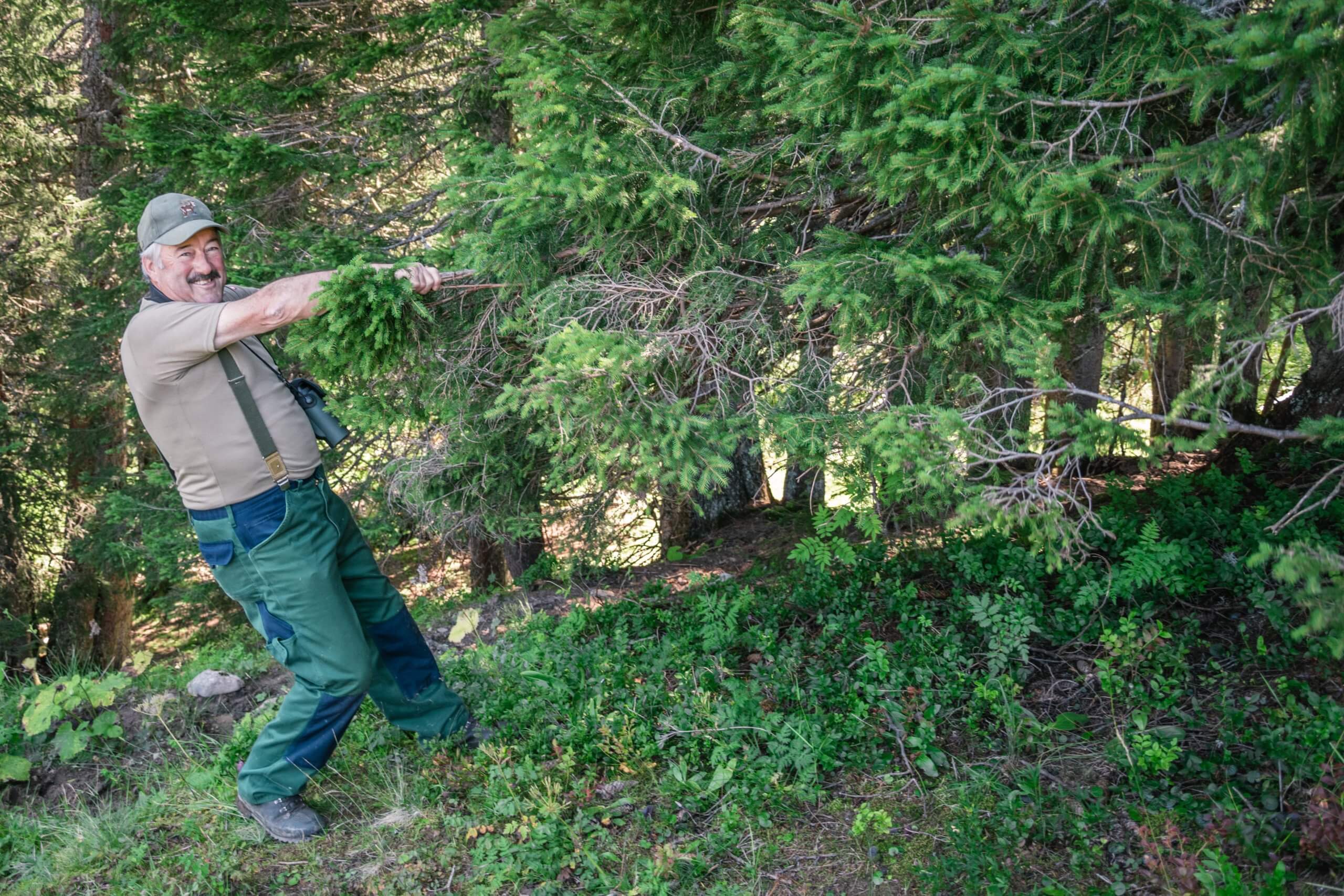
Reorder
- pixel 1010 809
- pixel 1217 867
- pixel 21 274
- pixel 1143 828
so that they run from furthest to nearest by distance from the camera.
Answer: pixel 21 274
pixel 1010 809
pixel 1143 828
pixel 1217 867

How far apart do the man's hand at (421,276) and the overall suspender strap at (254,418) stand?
80cm

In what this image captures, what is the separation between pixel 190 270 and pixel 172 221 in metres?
0.21

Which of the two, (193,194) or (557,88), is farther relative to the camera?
(193,194)

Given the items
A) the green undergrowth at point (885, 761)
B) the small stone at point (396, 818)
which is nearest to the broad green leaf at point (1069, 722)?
the green undergrowth at point (885, 761)

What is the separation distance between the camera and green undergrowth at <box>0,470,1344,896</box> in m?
3.18

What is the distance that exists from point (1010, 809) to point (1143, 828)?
17.5 inches

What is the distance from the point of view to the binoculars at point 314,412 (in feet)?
12.9

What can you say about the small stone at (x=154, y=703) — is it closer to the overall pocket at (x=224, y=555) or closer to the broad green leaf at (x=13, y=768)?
the broad green leaf at (x=13, y=768)

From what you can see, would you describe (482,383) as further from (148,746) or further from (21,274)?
(21,274)

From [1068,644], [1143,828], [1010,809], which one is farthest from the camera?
[1068,644]

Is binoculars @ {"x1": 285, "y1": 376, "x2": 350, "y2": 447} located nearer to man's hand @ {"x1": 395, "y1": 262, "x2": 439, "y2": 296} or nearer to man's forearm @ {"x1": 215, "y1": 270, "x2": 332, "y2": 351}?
man's forearm @ {"x1": 215, "y1": 270, "x2": 332, "y2": 351}

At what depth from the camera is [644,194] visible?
3922mm

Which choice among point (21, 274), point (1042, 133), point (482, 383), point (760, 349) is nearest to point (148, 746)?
point (482, 383)

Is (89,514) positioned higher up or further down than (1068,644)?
further down
